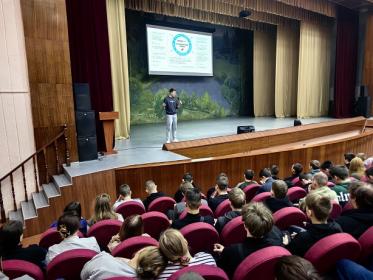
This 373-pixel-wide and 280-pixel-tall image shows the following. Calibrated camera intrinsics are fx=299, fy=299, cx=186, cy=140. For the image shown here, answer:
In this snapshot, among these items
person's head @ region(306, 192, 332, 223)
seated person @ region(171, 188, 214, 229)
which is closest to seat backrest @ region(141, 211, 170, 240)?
seated person @ region(171, 188, 214, 229)

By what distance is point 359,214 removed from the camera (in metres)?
1.94

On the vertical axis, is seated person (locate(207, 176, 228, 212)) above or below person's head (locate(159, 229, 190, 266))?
below

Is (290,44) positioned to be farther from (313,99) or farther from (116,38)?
(116,38)

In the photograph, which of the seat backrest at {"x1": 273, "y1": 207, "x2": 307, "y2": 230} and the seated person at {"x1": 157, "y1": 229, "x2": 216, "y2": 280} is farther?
the seat backrest at {"x1": 273, "y1": 207, "x2": 307, "y2": 230}

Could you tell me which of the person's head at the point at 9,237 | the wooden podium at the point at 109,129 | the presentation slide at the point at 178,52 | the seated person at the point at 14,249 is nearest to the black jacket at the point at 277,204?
the seated person at the point at 14,249

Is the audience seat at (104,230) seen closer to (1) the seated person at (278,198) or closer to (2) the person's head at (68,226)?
(2) the person's head at (68,226)

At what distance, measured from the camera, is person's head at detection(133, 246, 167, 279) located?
131 cm

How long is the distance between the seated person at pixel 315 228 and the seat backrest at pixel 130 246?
2.64 ft

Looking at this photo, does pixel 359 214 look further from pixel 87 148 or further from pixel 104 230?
pixel 87 148

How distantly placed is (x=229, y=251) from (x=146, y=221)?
864mm

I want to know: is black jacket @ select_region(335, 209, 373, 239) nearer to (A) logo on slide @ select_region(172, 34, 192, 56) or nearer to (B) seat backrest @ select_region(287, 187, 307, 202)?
(B) seat backrest @ select_region(287, 187, 307, 202)

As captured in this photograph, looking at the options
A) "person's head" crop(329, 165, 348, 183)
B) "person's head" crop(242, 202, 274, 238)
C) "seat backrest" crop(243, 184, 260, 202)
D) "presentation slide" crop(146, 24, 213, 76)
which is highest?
"presentation slide" crop(146, 24, 213, 76)

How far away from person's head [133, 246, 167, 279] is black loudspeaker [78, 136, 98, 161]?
3.85 metres

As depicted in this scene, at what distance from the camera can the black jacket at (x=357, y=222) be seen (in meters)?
1.85
